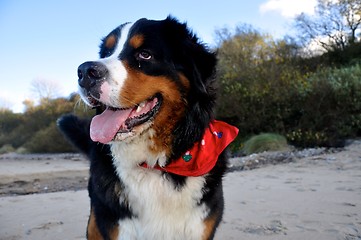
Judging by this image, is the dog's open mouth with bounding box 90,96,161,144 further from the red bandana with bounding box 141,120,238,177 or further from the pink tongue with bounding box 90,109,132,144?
the red bandana with bounding box 141,120,238,177

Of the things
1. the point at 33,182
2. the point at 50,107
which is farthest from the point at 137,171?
the point at 50,107

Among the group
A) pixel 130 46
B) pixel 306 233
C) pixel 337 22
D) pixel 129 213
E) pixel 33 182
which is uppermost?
pixel 337 22

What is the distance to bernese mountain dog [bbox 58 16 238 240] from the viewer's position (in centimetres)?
258

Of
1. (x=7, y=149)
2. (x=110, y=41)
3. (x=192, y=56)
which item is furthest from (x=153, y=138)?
(x=7, y=149)

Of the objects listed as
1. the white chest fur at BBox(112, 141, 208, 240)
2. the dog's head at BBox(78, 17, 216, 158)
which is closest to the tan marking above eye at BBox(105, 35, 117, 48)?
the dog's head at BBox(78, 17, 216, 158)

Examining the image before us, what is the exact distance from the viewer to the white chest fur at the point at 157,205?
263 centimetres

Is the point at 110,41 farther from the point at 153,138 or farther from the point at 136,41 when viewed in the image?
the point at 153,138

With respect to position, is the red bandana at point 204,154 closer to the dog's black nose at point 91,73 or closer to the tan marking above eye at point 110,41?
the dog's black nose at point 91,73

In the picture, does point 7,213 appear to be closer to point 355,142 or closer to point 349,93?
point 355,142

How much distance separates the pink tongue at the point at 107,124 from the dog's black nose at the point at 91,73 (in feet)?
0.94

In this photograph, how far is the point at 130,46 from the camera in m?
2.74

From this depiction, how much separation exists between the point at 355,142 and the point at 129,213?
12101 mm

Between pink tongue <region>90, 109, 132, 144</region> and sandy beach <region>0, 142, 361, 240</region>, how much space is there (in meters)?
1.92

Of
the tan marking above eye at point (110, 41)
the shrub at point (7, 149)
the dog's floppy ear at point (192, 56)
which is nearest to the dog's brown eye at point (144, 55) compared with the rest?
the dog's floppy ear at point (192, 56)
